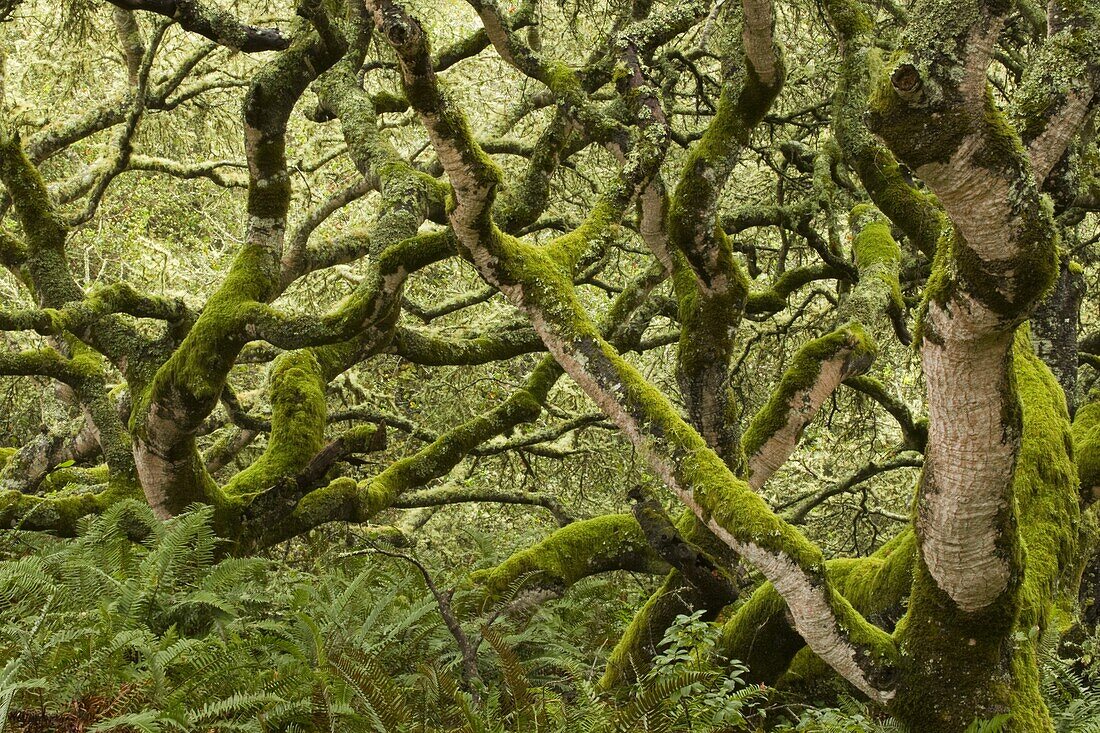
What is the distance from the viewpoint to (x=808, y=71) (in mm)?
9562

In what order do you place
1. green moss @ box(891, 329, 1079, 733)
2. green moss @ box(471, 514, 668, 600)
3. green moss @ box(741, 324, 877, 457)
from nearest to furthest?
green moss @ box(891, 329, 1079, 733) < green moss @ box(741, 324, 877, 457) < green moss @ box(471, 514, 668, 600)

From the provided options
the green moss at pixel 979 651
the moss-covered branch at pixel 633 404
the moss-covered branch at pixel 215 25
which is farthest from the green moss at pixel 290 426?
the green moss at pixel 979 651

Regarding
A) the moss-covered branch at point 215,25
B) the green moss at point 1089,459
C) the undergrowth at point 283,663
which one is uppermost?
the moss-covered branch at point 215,25

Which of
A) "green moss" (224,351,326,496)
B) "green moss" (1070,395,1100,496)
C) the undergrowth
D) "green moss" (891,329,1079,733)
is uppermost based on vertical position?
"green moss" (224,351,326,496)

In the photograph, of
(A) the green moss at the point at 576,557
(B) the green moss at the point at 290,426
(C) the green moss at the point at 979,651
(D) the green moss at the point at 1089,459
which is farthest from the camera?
(B) the green moss at the point at 290,426

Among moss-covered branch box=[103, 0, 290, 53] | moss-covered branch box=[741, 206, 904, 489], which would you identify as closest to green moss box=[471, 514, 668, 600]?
moss-covered branch box=[741, 206, 904, 489]

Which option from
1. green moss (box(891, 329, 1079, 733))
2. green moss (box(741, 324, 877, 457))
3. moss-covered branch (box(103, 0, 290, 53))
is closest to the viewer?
green moss (box(891, 329, 1079, 733))

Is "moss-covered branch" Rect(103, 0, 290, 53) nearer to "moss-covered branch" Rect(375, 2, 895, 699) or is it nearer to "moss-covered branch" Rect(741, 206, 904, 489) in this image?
"moss-covered branch" Rect(375, 2, 895, 699)

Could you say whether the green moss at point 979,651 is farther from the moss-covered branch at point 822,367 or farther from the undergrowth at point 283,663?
the moss-covered branch at point 822,367

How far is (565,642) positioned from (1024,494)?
3.60 meters

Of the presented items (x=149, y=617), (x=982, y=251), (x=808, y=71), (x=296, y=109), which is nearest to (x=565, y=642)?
(x=149, y=617)

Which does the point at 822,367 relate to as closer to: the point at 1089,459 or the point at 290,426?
the point at 1089,459

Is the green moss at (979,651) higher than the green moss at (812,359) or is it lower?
lower

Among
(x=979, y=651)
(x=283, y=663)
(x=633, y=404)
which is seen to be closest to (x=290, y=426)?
(x=283, y=663)
